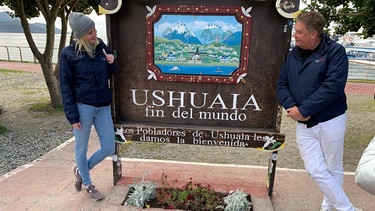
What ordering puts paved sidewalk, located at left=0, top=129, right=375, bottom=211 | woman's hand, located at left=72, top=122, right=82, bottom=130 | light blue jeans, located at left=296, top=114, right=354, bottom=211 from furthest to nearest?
paved sidewalk, located at left=0, top=129, right=375, bottom=211, woman's hand, located at left=72, top=122, right=82, bottom=130, light blue jeans, located at left=296, top=114, right=354, bottom=211

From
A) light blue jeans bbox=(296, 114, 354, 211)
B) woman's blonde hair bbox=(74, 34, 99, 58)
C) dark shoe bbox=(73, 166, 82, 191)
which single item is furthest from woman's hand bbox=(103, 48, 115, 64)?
light blue jeans bbox=(296, 114, 354, 211)

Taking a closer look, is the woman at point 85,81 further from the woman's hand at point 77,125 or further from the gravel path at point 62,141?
the gravel path at point 62,141

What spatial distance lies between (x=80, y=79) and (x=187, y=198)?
1.52 meters

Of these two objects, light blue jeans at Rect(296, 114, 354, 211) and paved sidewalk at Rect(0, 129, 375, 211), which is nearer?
light blue jeans at Rect(296, 114, 354, 211)

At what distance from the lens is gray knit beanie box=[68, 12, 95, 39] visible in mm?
2695

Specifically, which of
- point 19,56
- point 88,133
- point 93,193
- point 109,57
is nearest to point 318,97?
point 109,57

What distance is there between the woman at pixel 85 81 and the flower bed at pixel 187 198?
0.63 metres

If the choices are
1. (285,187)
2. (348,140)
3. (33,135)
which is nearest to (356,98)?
→ (348,140)

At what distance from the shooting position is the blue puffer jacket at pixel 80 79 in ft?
9.06

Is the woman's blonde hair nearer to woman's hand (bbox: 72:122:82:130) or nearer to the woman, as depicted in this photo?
the woman

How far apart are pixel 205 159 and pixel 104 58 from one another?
93.3 inches

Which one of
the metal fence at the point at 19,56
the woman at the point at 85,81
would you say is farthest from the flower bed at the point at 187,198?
the metal fence at the point at 19,56

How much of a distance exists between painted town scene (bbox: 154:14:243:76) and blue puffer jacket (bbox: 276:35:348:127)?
56 cm

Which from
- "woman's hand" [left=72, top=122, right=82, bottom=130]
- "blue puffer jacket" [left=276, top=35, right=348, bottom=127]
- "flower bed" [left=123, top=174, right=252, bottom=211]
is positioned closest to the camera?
"blue puffer jacket" [left=276, top=35, right=348, bottom=127]
